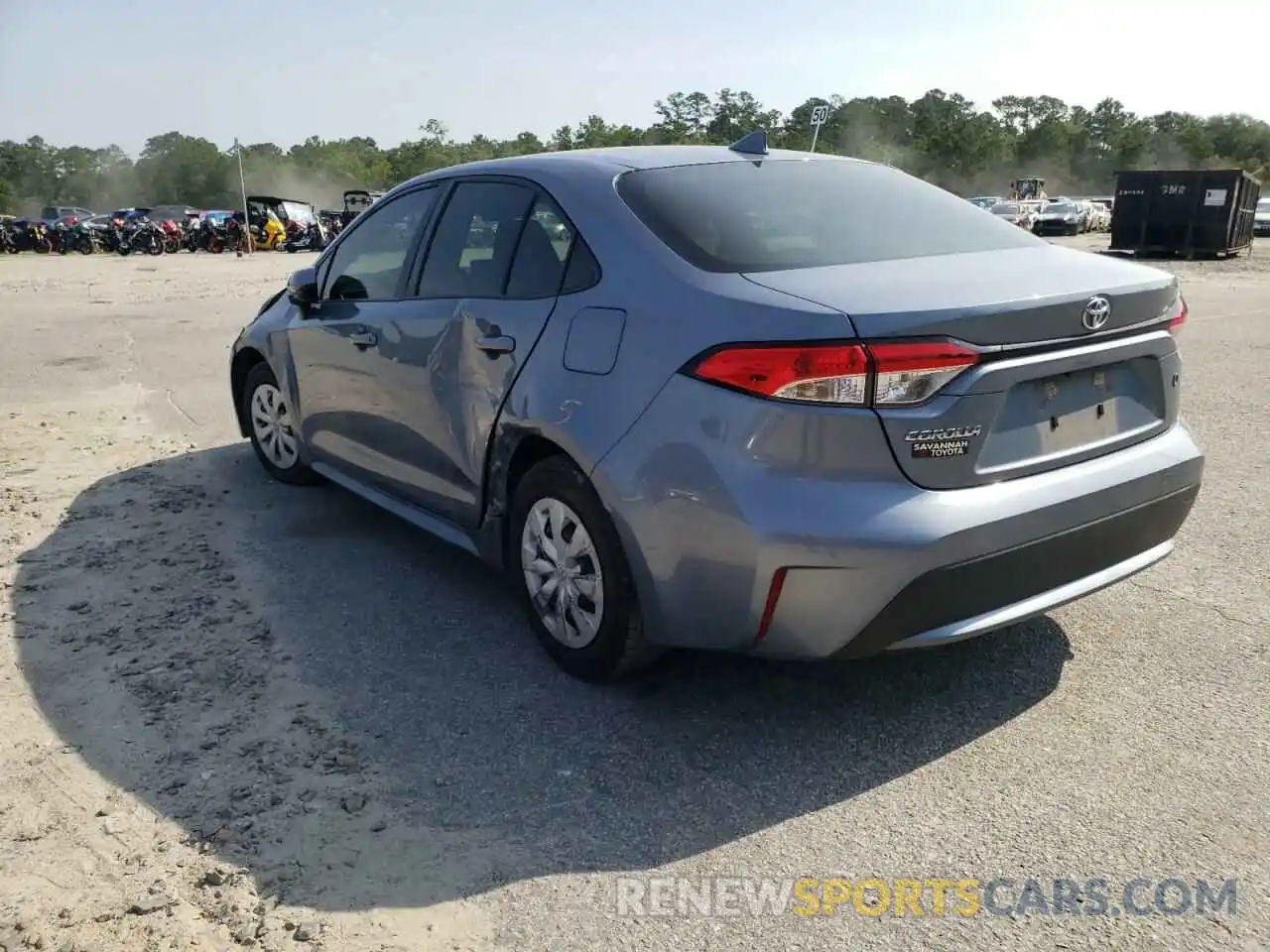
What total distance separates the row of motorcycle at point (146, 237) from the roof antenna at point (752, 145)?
30.6m

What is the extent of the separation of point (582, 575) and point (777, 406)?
969 mm

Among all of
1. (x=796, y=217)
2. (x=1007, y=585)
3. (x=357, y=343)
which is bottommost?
(x=1007, y=585)

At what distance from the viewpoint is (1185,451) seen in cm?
330

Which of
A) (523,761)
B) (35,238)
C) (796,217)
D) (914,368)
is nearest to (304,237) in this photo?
(35,238)

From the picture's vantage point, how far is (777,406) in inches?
A: 105

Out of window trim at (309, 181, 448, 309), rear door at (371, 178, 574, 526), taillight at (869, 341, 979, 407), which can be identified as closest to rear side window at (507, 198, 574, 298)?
rear door at (371, 178, 574, 526)

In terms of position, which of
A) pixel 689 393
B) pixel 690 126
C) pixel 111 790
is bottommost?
pixel 111 790

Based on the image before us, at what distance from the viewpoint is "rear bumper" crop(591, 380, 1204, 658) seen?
267 cm

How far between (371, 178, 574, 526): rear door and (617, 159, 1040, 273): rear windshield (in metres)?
0.42

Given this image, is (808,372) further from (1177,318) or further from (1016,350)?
(1177,318)

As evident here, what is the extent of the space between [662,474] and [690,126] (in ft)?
261

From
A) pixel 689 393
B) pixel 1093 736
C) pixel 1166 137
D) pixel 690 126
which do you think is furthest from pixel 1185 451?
pixel 1166 137

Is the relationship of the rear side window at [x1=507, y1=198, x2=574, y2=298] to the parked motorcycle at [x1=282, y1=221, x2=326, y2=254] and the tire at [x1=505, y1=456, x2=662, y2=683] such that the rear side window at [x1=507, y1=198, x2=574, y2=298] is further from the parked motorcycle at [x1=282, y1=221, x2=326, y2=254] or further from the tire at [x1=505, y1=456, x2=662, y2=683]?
the parked motorcycle at [x1=282, y1=221, x2=326, y2=254]

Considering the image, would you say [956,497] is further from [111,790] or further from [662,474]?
[111,790]
